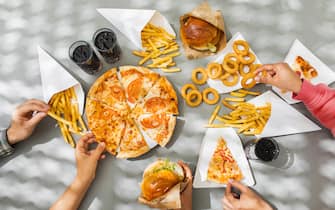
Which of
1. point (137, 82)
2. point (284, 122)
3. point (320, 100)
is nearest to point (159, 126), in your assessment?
point (137, 82)

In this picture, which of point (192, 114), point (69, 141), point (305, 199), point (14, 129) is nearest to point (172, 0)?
point (192, 114)

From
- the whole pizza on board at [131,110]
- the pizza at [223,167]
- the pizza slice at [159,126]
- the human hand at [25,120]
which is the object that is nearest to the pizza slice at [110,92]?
the whole pizza on board at [131,110]

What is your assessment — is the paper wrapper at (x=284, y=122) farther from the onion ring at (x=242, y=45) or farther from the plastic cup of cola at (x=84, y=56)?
the plastic cup of cola at (x=84, y=56)

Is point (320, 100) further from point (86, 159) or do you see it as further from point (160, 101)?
point (86, 159)

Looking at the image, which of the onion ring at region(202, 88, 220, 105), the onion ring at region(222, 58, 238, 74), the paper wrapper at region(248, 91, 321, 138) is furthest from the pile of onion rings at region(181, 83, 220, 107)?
the paper wrapper at region(248, 91, 321, 138)

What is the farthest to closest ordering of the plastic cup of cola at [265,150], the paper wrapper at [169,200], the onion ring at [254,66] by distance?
the onion ring at [254,66] → the plastic cup of cola at [265,150] → the paper wrapper at [169,200]

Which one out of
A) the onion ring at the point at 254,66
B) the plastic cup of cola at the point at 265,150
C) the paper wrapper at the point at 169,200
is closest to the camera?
the paper wrapper at the point at 169,200

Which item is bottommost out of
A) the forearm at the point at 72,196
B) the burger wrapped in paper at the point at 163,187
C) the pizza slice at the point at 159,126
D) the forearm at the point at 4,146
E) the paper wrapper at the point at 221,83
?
the forearm at the point at 72,196

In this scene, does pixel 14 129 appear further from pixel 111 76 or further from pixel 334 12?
pixel 334 12
